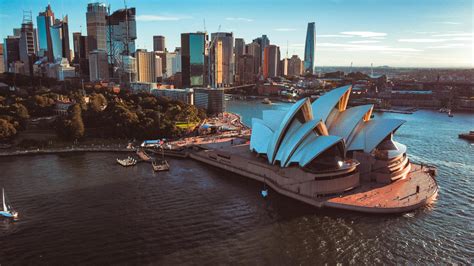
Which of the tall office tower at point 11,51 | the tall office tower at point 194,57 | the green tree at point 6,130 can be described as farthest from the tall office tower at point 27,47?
the green tree at point 6,130

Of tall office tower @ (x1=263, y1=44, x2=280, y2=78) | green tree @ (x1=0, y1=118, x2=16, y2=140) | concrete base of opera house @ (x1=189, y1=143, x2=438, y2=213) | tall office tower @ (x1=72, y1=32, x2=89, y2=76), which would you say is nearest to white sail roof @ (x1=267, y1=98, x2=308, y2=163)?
concrete base of opera house @ (x1=189, y1=143, x2=438, y2=213)

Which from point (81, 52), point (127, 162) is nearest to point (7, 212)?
point (127, 162)

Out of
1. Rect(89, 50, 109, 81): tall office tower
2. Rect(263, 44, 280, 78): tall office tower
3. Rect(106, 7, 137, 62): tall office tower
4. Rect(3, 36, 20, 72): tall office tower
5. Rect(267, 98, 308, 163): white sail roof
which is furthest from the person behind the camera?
Rect(263, 44, 280, 78): tall office tower

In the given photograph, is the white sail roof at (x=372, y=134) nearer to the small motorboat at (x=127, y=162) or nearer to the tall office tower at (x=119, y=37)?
the small motorboat at (x=127, y=162)

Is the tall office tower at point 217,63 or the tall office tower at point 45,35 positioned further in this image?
the tall office tower at point 45,35

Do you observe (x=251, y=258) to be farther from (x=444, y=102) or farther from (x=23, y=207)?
(x=444, y=102)

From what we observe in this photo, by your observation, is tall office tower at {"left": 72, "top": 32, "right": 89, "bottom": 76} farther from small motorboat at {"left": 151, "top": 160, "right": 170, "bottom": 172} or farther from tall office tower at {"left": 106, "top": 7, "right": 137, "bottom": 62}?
small motorboat at {"left": 151, "top": 160, "right": 170, "bottom": 172}
